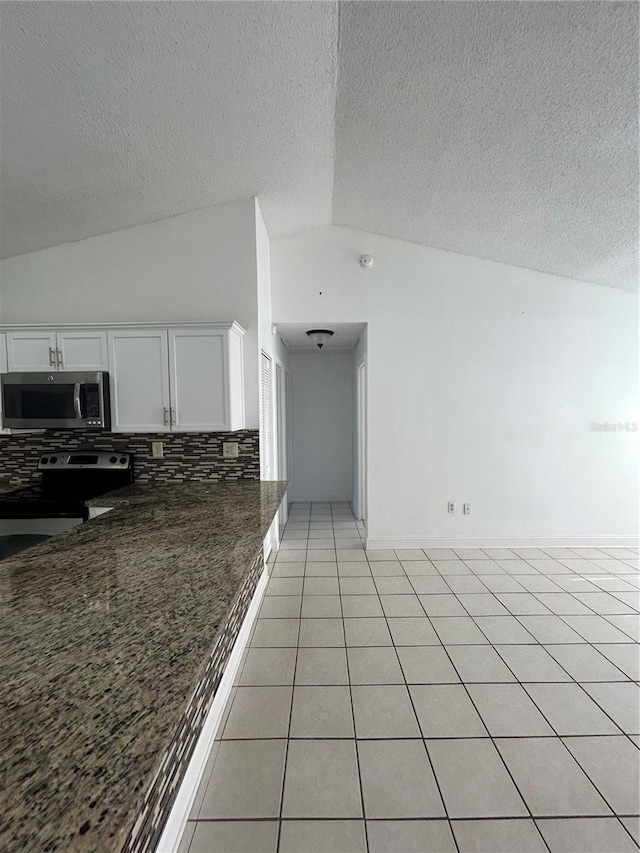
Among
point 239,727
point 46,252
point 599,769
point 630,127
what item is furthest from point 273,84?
point 599,769

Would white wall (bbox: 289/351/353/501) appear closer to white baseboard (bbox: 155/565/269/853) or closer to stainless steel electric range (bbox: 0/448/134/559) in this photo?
stainless steel electric range (bbox: 0/448/134/559)

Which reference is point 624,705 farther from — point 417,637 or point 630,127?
point 630,127

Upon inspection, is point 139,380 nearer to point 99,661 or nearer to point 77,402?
point 77,402

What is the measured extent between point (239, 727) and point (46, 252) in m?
3.55

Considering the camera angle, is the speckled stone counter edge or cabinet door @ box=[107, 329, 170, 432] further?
cabinet door @ box=[107, 329, 170, 432]

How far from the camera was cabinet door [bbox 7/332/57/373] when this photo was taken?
2.98 meters

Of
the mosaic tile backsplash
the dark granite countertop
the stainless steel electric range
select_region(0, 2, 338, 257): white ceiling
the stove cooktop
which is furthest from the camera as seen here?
the mosaic tile backsplash

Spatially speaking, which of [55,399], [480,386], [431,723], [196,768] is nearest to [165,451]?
[55,399]

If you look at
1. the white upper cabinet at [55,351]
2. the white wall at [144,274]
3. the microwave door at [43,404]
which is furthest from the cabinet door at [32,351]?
the white wall at [144,274]

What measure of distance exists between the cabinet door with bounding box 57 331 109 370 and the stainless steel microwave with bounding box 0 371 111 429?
0.09 metres

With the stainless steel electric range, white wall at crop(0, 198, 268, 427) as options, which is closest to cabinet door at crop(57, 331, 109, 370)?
white wall at crop(0, 198, 268, 427)

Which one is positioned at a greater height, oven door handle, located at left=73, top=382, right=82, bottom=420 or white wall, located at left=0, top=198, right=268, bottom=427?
white wall, located at left=0, top=198, right=268, bottom=427

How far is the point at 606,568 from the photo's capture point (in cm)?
Result: 380

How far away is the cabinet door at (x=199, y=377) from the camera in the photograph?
300 cm
